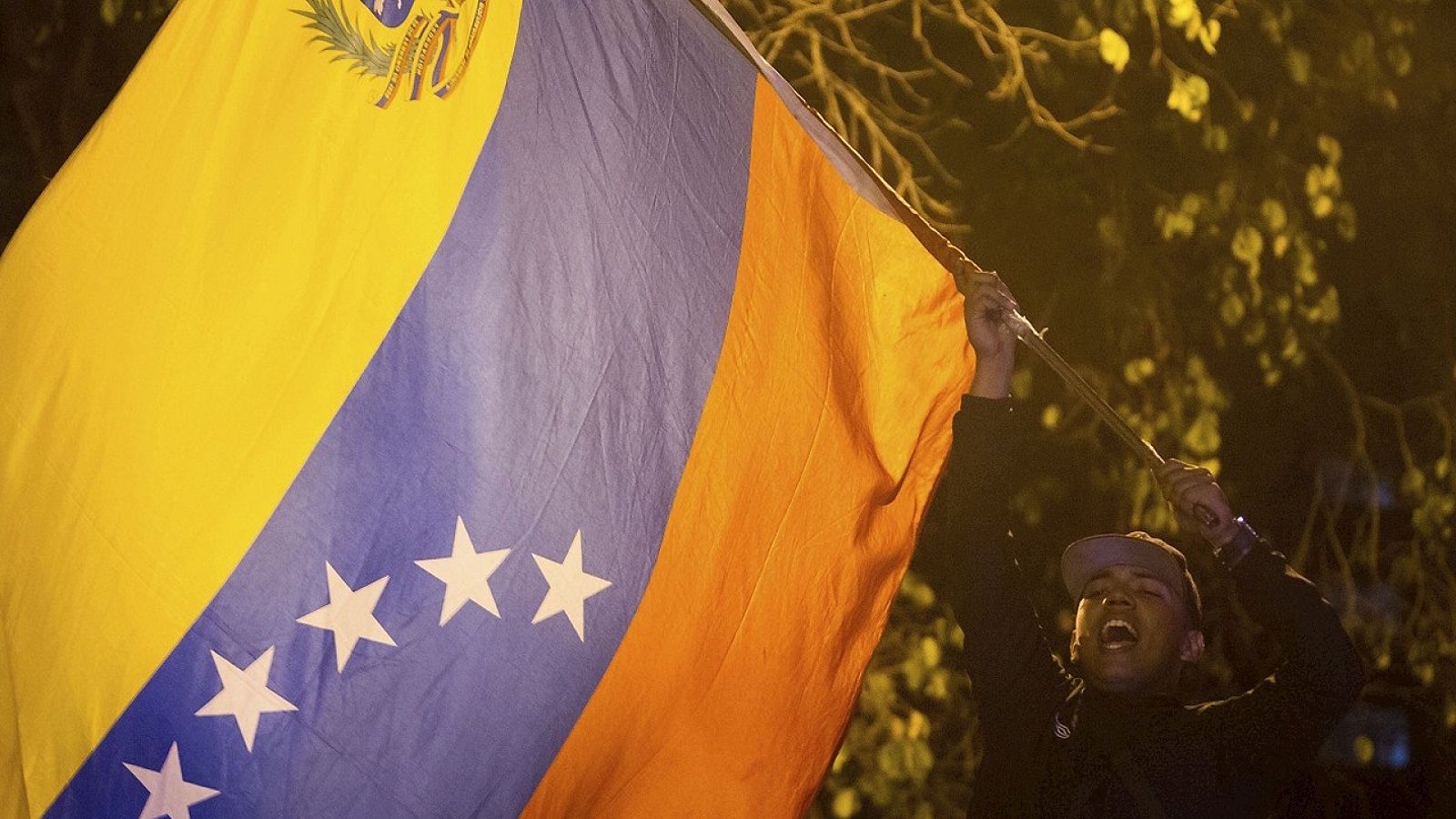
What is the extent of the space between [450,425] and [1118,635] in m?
1.11

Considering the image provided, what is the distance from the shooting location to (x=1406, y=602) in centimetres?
528

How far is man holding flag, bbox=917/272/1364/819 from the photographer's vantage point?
7.74ft

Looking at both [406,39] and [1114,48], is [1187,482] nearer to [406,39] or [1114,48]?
[406,39]

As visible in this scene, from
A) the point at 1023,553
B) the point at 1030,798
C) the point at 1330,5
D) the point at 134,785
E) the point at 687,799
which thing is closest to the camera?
the point at 134,785

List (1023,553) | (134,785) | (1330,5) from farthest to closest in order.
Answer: (1330,5), (1023,553), (134,785)

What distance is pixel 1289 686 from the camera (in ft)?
7.76

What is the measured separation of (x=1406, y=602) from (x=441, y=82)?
159 inches

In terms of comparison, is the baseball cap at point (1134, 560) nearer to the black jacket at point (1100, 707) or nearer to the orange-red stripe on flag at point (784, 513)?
the black jacket at point (1100, 707)

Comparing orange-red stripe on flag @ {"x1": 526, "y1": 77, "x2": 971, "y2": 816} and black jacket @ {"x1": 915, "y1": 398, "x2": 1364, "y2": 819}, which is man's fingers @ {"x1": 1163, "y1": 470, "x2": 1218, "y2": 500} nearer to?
black jacket @ {"x1": 915, "y1": 398, "x2": 1364, "y2": 819}

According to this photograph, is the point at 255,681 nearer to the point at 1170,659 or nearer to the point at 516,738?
the point at 516,738

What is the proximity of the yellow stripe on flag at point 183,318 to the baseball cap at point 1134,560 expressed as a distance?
1.22 m

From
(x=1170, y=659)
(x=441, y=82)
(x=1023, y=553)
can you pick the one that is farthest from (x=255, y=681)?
(x=1023, y=553)

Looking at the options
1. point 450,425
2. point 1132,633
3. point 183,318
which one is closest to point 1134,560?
point 1132,633

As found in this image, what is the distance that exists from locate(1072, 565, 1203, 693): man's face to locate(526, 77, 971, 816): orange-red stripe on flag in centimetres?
37
